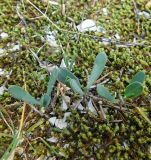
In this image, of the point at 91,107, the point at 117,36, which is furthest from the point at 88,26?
the point at 91,107

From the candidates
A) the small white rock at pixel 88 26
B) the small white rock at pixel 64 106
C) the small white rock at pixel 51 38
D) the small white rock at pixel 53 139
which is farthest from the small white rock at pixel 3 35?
the small white rock at pixel 53 139

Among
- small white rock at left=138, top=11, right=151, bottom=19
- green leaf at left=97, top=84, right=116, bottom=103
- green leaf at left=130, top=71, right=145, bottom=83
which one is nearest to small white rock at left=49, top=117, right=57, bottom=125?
green leaf at left=97, top=84, right=116, bottom=103

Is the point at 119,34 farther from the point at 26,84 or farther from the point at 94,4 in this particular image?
the point at 26,84

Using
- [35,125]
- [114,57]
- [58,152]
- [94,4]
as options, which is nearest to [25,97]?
[35,125]

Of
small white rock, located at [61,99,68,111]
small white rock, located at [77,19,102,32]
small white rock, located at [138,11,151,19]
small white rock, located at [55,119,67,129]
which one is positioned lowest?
small white rock, located at [55,119,67,129]

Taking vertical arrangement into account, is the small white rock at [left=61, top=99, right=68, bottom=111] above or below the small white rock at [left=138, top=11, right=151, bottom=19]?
below

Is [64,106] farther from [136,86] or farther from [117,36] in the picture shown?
[117,36]

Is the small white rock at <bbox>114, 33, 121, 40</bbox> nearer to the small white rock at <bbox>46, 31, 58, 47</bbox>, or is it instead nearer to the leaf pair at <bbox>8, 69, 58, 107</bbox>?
the small white rock at <bbox>46, 31, 58, 47</bbox>
